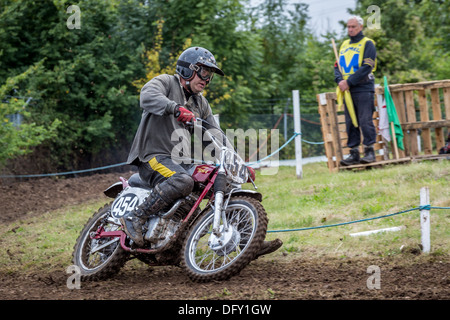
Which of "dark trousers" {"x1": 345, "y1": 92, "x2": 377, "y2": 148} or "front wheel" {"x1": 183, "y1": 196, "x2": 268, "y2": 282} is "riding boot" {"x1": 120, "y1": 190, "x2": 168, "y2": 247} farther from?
"dark trousers" {"x1": 345, "y1": 92, "x2": 377, "y2": 148}

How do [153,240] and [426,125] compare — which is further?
[426,125]

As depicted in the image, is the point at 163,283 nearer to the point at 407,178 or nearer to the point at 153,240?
the point at 153,240

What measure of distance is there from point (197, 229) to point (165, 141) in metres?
1.00

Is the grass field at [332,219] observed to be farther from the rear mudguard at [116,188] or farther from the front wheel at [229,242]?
the front wheel at [229,242]

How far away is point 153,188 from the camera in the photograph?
19.5 feet

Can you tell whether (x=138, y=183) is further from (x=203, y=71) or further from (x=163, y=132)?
(x=203, y=71)

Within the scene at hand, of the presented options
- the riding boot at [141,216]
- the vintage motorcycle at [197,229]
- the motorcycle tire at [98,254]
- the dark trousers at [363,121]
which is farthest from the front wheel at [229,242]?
the dark trousers at [363,121]

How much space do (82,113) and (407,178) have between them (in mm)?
11024

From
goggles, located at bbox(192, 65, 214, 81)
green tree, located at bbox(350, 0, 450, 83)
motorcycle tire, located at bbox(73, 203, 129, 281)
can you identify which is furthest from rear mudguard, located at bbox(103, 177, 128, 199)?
green tree, located at bbox(350, 0, 450, 83)

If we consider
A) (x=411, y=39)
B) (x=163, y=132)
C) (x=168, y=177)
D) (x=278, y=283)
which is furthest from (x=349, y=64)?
(x=411, y=39)

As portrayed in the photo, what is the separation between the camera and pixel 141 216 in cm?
584

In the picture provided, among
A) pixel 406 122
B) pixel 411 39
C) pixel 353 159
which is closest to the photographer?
pixel 353 159

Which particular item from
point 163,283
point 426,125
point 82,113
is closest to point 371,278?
point 163,283

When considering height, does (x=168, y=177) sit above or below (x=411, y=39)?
below
